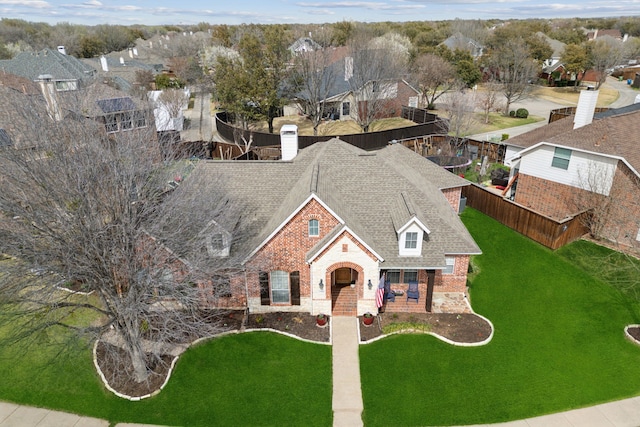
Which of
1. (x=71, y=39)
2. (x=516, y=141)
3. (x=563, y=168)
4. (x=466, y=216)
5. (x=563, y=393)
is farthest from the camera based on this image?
(x=71, y=39)

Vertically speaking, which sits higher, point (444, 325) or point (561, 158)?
point (561, 158)

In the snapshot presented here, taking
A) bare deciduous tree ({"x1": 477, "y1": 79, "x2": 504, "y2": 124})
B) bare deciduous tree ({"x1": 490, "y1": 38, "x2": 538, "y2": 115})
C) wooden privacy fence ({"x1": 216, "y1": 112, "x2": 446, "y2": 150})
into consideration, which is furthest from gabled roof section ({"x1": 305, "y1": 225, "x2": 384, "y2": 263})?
bare deciduous tree ({"x1": 490, "y1": 38, "x2": 538, "y2": 115})

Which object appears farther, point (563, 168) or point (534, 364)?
point (563, 168)

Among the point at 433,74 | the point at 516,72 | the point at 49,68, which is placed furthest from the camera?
the point at 433,74

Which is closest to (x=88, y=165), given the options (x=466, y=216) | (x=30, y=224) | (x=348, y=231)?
(x=30, y=224)

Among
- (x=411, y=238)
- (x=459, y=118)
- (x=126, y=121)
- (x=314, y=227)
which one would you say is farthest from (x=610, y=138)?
(x=126, y=121)

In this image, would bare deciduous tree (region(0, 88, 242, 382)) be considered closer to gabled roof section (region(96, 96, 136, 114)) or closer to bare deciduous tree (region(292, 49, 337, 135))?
gabled roof section (region(96, 96, 136, 114))

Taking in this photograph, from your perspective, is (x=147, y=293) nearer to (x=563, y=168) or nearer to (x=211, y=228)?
(x=211, y=228)

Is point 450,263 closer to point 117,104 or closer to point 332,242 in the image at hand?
point 332,242
